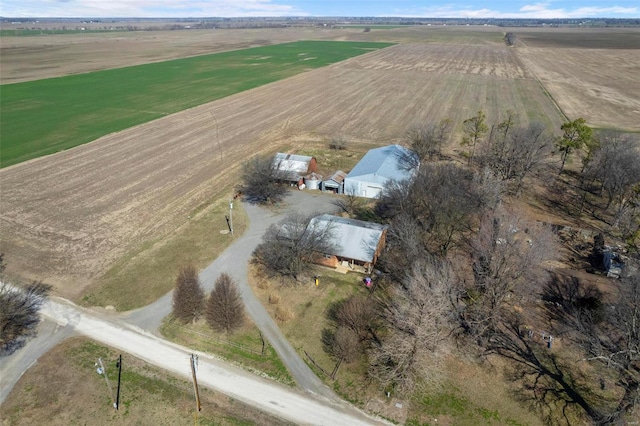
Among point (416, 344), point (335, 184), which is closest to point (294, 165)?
point (335, 184)

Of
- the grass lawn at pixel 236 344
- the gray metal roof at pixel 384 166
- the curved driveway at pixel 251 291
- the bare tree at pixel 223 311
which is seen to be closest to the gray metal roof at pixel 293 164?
the curved driveway at pixel 251 291

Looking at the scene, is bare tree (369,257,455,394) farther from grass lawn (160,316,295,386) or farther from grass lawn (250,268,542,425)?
→ grass lawn (160,316,295,386)

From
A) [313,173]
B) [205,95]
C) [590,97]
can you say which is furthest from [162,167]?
[590,97]

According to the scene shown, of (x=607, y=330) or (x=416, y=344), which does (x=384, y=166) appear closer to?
(x=607, y=330)

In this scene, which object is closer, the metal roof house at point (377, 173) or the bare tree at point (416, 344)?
the bare tree at point (416, 344)

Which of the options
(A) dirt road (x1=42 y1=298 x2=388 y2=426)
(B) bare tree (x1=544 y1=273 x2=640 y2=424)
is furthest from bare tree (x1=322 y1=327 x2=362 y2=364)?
(B) bare tree (x1=544 y1=273 x2=640 y2=424)

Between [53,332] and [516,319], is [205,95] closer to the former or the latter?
[53,332]

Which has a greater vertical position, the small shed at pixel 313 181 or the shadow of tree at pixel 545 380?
the small shed at pixel 313 181

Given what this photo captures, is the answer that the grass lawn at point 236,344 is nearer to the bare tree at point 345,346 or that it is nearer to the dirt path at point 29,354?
the bare tree at point 345,346
